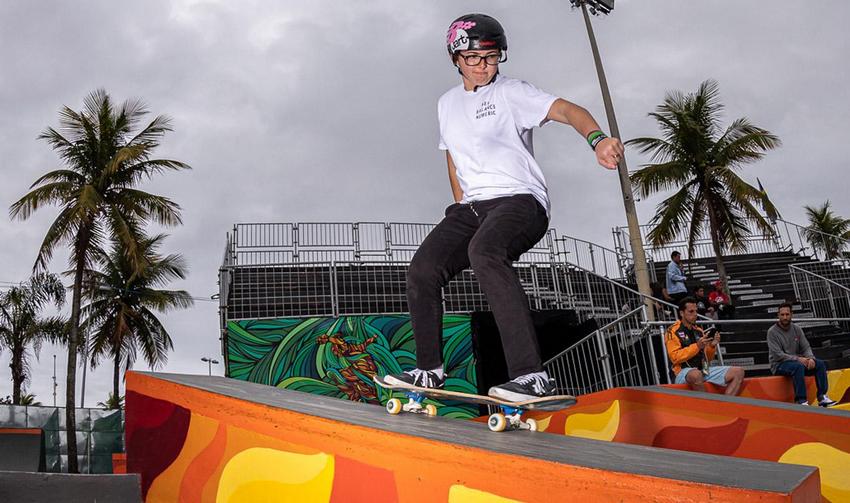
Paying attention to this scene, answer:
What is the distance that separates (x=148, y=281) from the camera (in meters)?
33.3

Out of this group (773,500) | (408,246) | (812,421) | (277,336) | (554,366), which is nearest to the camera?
(773,500)

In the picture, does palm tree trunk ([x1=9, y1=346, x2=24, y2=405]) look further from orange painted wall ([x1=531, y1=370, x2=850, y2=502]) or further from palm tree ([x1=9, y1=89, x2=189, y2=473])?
orange painted wall ([x1=531, y1=370, x2=850, y2=502])

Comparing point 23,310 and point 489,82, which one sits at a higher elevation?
point 23,310

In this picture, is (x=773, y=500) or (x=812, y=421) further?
(x=812, y=421)

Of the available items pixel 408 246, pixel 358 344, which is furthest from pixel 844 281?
pixel 358 344

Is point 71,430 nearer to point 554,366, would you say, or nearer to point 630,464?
point 554,366

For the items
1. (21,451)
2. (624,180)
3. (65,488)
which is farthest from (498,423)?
(624,180)

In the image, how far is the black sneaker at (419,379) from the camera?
11.7ft

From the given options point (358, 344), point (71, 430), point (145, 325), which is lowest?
point (71, 430)

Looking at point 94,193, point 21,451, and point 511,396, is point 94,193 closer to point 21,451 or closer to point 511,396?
point 21,451

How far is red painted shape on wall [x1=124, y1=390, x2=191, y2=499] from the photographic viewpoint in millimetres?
3086

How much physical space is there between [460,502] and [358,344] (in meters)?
16.1

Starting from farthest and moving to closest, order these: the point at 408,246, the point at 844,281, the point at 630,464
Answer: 1. the point at 844,281
2. the point at 408,246
3. the point at 630,464

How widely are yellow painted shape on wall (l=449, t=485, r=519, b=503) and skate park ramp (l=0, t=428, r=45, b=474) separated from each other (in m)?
10.1
